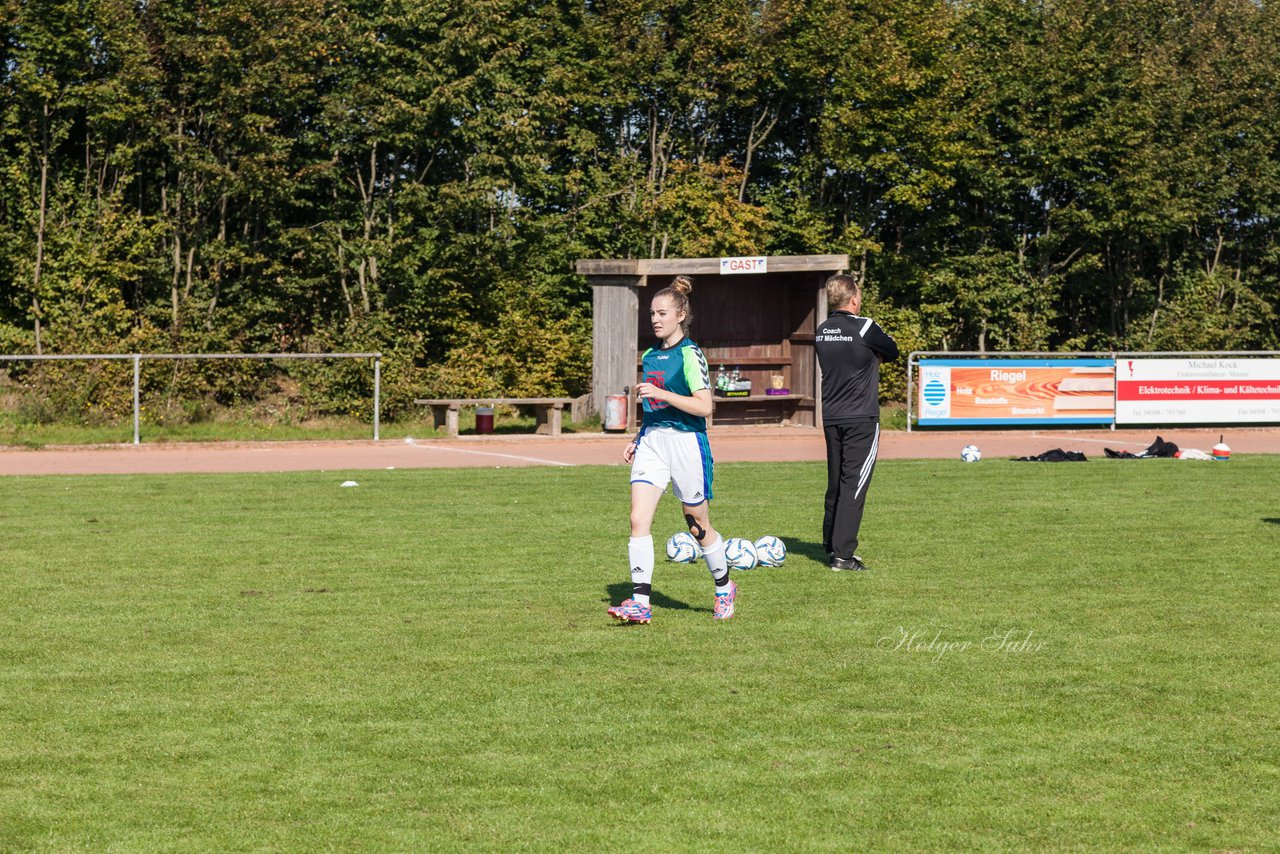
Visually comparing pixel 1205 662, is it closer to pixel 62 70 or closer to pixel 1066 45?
pixel 62 70

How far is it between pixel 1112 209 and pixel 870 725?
3201 cm

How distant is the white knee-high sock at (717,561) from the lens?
8414 mm

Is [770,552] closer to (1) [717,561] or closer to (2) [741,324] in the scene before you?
(1) [717,561]

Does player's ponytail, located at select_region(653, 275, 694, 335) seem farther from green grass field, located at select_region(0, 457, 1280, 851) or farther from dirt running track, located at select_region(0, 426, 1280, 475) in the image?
dirt running track, located at select_region(0, 426, 1280, 475)

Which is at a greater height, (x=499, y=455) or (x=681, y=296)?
(x=681, y=296)

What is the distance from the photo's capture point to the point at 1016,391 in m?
27.5

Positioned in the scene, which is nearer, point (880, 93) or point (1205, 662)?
point (1205, 662)

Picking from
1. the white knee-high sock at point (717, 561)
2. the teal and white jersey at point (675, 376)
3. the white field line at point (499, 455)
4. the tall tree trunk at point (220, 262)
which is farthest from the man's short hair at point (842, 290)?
the tall tree trunk at point (220, 262)

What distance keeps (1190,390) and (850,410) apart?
19.7 m

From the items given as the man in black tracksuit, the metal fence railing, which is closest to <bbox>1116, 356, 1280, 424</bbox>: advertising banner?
the metal fence railing

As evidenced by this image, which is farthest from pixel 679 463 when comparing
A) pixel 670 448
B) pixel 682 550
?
pixel 682 550

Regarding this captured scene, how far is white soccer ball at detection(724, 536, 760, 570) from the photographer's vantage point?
10.4m

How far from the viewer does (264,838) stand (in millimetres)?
4637

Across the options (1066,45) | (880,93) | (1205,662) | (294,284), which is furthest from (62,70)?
(1205,662)
